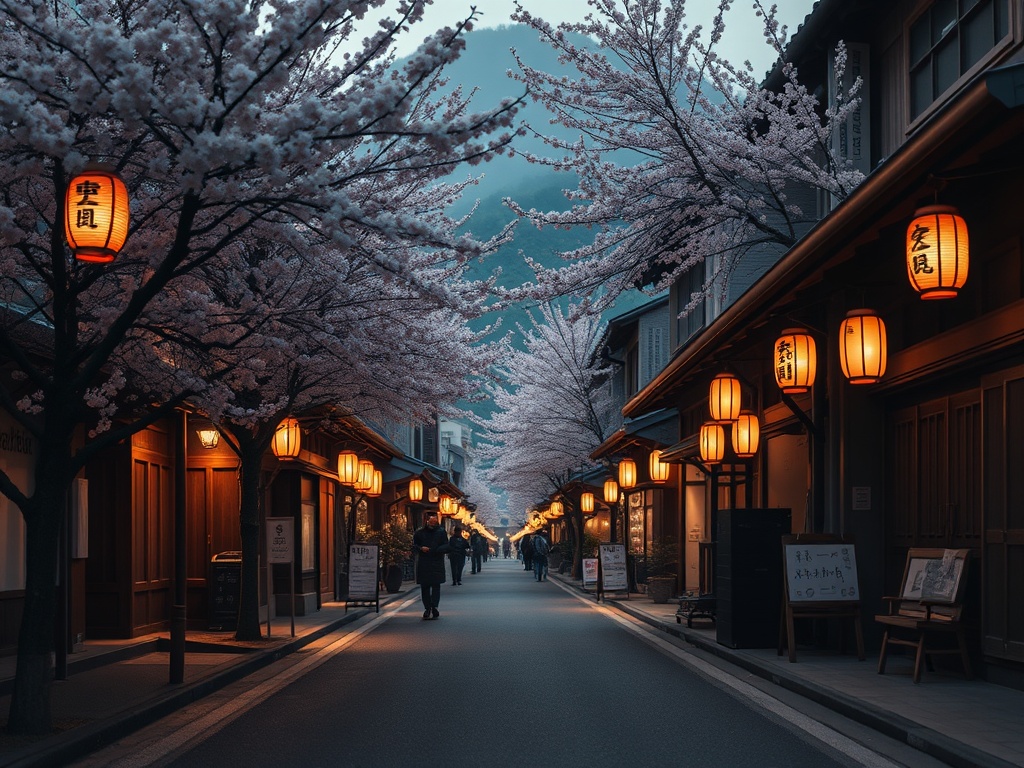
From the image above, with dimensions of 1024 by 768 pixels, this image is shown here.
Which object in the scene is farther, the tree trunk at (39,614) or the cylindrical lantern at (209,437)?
the cylindrical lantern at (209,437)

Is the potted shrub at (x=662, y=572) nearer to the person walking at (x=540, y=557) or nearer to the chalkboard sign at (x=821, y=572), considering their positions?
the chalkboard sign at (x=821, y=572)

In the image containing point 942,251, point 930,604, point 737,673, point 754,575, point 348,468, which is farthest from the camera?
point 348,468

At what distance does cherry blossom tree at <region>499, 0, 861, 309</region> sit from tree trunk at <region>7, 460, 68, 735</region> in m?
8.53

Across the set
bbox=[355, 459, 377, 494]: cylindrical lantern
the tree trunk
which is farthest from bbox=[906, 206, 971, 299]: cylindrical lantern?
bbox=[355, 459, 377, 494]: cylindrical lantern

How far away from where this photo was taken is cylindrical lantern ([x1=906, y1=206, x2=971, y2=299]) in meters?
9.96

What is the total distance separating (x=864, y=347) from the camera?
13.1 m

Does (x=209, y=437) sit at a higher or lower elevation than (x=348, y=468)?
higher

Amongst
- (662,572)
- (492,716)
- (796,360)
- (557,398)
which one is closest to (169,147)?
(492,716)

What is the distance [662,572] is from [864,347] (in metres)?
17.6

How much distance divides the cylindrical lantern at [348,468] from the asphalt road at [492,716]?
10.9 meters

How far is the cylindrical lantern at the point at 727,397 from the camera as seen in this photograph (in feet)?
61.7

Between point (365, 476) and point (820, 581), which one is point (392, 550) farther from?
point (820, 581)

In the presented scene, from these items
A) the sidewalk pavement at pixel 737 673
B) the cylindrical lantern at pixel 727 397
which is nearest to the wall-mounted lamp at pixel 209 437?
the sidewalk pavement at pixel 737 673

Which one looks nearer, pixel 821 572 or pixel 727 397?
pixel 821 572
